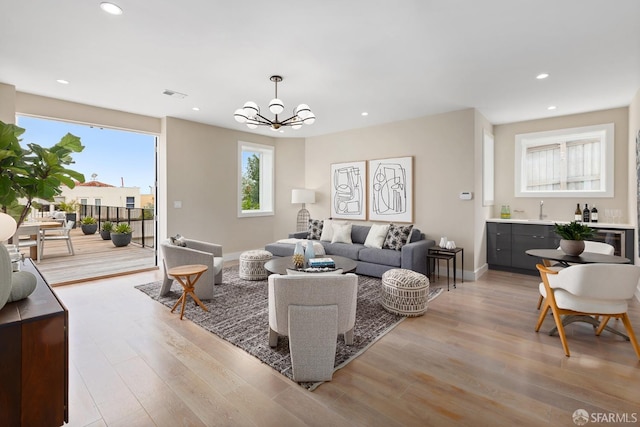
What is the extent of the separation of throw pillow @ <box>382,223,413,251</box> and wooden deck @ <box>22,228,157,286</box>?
431 cm

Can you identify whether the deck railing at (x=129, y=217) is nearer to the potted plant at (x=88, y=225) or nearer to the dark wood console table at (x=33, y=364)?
the potted plant at (x=88, y=225)

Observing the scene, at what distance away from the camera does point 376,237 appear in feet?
17.3

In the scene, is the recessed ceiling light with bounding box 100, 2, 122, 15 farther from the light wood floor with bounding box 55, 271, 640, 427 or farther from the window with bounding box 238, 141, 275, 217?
the window with bounding box 238, 141, 275, 217

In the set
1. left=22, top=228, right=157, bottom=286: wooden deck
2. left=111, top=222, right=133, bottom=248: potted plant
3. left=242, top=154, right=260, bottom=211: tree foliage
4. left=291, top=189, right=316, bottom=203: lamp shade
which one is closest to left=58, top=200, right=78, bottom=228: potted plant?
left=22, top=228, right=157, bottom=286: wooden deck

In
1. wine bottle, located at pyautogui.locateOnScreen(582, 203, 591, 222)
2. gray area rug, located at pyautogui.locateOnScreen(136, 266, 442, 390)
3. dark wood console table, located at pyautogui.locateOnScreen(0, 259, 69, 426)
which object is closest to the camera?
dark wood console table, located at pyautogui.locateOnScreen(0, 259, 69, 426)

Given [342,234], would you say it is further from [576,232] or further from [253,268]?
[576,232]

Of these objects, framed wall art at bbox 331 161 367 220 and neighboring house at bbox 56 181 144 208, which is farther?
neighboring house at bbox 56 181 144 208

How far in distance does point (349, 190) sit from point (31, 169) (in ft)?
17.1

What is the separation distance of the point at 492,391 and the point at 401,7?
2875mm

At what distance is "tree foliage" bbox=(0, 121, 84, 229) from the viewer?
1479mm

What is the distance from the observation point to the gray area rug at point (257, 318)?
258 centimetres

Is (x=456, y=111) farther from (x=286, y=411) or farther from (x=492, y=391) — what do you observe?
(x=286, y=411)

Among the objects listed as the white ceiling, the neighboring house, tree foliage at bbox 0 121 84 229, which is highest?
the white ceiling

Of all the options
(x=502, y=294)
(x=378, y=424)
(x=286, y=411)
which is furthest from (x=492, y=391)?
(x=502, y=294)
